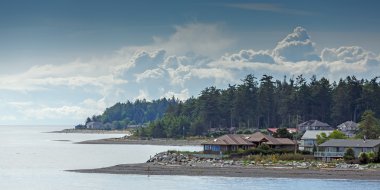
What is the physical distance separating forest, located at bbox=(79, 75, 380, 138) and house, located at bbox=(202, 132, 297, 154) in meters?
53.5

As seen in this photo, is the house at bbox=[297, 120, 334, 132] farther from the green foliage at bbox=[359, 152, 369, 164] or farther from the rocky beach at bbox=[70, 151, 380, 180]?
the green foliage at bbox=[359, 152, 369, 164]

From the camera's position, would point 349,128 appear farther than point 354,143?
Yes

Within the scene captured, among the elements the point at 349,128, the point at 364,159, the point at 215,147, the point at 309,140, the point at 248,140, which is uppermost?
the point at 349,128

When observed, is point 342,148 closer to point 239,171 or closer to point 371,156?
point 371,156

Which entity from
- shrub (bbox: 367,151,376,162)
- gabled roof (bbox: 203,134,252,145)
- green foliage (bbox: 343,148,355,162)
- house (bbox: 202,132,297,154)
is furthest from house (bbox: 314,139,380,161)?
gabled roof (bbox: 203,134,252,145)

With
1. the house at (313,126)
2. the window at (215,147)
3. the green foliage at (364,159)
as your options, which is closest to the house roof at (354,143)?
the green foliage at (364,159)

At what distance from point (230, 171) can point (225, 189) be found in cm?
1068

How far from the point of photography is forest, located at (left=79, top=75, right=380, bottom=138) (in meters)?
153

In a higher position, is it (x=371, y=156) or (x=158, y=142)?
(x=158, y=142)

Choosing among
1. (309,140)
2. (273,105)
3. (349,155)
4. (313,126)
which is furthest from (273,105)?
(349,155)

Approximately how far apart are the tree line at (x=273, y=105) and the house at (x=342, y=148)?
200 feet

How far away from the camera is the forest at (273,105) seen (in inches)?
6009

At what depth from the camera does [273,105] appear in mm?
163875

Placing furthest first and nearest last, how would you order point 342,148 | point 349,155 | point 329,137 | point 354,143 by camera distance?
point 329,137
point 354,143
point 342,148
point 349,155
